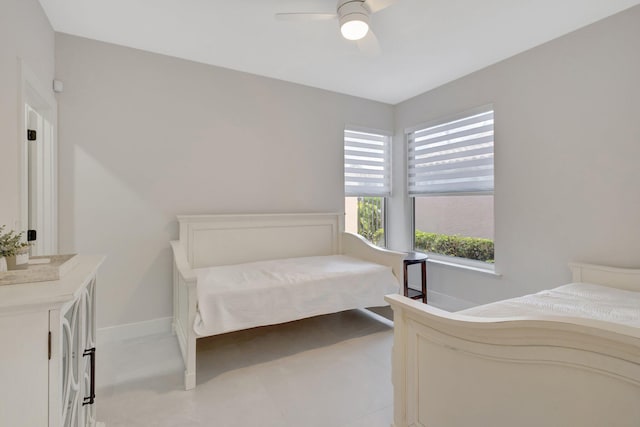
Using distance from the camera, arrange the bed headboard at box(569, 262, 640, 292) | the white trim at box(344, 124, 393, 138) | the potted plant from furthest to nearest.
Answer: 1. the white trim at box(344, 124, 393, 138)
2. the bed headboard at box(569, 262, 640, 292)
3. the potted plant

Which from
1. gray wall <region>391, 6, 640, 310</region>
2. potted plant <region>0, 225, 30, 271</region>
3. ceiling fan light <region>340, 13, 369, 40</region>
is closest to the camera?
potted plant <region>0, 225, 30, 271</region>

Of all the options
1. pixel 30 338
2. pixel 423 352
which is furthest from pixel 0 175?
pixel 423 352

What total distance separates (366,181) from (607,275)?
2439 mm

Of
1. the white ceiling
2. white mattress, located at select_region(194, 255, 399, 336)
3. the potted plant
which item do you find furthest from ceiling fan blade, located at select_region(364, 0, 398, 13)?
the potted plant

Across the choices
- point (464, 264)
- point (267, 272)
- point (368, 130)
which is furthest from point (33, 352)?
point (368, 130)

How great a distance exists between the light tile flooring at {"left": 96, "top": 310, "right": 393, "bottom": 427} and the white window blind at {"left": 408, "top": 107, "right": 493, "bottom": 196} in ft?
5.66

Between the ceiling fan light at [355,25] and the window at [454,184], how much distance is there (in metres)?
1.80

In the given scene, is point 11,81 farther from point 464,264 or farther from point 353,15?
point 464,264

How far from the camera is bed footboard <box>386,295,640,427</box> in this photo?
796 mm

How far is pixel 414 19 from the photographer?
2213 mm

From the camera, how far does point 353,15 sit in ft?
5.74

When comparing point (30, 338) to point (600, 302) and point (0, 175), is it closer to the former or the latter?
point (0, 175)

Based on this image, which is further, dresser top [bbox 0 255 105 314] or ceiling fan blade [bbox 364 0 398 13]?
ceiling fan blade [bbox 364 0 398 13]

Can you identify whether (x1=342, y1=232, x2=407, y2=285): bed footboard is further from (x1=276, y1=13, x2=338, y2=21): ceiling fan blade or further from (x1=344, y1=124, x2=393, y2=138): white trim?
(x1=276, y1=13, x2=338, y2=21): ceiling fan blade
